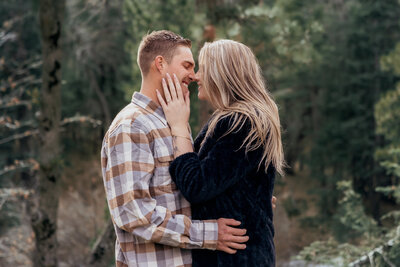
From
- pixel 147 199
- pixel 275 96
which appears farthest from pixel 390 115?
pixel 147 199

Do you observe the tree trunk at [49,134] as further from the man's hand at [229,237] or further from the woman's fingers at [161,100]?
the man's hand at [229,237]

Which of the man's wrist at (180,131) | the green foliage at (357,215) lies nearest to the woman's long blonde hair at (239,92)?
the man's wrist at (180,131)

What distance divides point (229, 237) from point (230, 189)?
205mm

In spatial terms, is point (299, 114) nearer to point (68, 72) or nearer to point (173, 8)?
point (68, 72)

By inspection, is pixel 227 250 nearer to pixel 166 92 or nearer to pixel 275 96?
pixel 166 92

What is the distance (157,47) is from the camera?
7.41ft

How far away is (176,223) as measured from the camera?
2043mm

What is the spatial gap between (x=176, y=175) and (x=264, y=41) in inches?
241

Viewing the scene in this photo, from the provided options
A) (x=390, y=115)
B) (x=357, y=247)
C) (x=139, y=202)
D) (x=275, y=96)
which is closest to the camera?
(x=139, y=202)

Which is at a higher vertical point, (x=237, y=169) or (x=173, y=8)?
(x=173, y=8)

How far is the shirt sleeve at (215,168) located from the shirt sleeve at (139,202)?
122mm

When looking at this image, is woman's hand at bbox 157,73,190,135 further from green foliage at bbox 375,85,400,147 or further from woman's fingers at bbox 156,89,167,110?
green foliage at bbox 375,85,400,147

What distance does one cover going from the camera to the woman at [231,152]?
6.69ft

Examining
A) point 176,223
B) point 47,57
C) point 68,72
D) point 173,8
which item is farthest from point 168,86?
point 68,72
